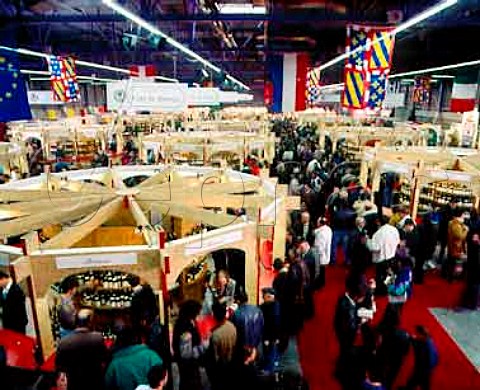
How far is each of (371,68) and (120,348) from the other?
9.03m

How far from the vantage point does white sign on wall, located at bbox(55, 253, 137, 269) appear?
12.9 ft

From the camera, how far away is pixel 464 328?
20.7ft

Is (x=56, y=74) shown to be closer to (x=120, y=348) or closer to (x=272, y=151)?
(x=272, y=151)

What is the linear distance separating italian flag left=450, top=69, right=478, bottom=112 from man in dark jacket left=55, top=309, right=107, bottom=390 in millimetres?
23542

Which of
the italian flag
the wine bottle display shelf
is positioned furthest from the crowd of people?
the italian flag

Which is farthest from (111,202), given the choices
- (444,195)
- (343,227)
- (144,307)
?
(444,195)

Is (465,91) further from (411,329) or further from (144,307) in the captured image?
(144,307)

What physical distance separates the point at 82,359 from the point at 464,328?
5.39 metres

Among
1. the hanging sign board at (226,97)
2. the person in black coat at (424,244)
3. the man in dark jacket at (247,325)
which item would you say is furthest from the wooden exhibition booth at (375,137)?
the man in dark jacket at (247,325)

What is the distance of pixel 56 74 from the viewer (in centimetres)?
1411

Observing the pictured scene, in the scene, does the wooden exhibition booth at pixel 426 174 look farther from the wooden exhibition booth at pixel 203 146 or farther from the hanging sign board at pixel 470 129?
the hanging sign board at pixel 470 129

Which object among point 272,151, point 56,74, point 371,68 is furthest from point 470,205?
point 56,74

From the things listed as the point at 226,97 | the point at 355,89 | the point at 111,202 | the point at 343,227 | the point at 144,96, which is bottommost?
the point at 343,227

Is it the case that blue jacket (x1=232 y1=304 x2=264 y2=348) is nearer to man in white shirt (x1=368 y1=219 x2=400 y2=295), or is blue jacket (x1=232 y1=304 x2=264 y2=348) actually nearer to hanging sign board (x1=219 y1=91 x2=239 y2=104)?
man in white shirt (x1=368 y1=219 x2=400 y2=295)
